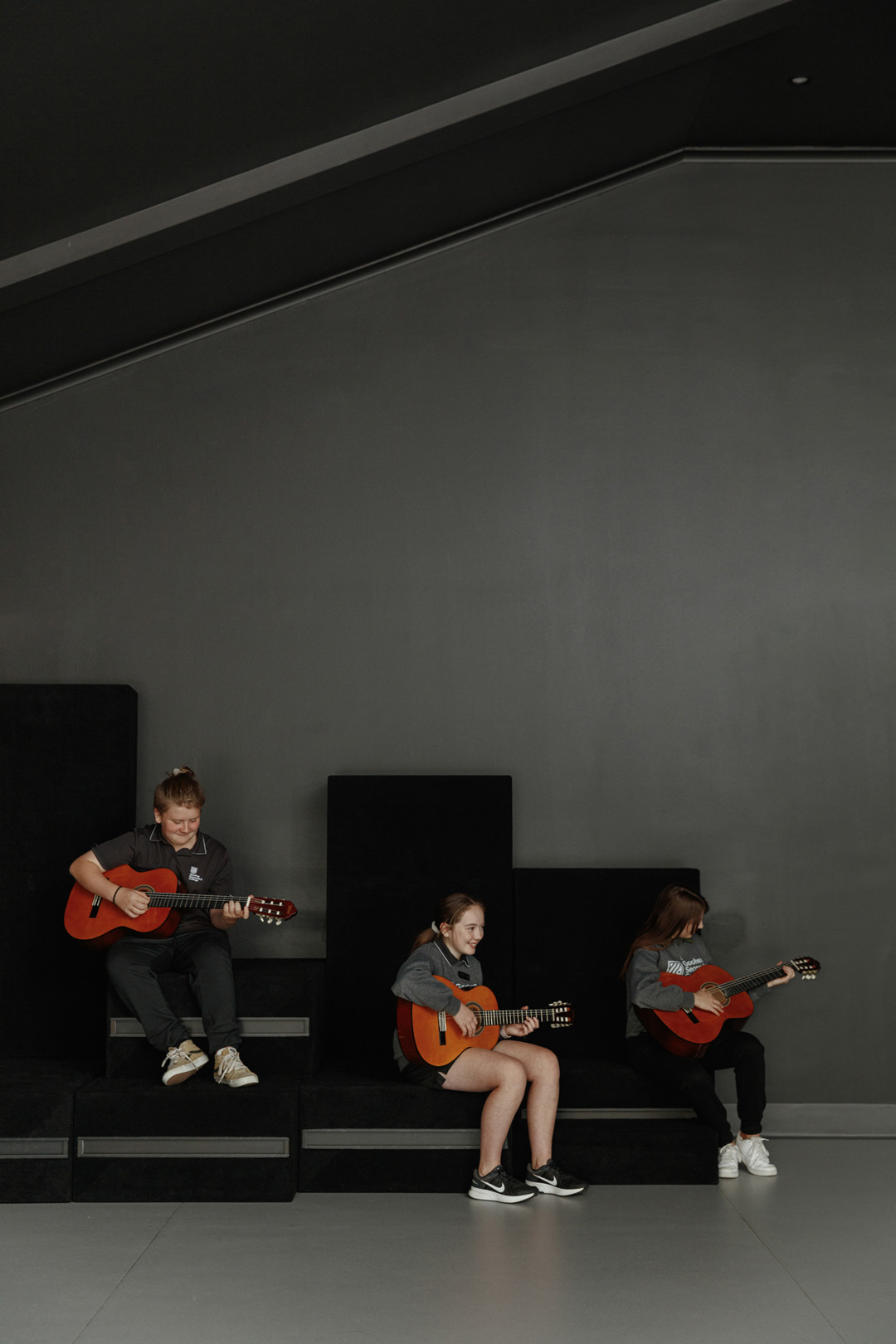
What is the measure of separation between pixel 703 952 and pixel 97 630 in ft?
10.3

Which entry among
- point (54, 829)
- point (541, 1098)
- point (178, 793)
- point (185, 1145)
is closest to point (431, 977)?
point (541, 1098)

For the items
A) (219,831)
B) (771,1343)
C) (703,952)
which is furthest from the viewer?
(219,831)

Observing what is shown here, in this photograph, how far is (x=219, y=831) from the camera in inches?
224

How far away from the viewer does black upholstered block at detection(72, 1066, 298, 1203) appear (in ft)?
15.0

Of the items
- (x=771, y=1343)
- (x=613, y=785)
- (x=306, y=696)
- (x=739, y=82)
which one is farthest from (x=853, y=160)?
(x=771, y=1343)

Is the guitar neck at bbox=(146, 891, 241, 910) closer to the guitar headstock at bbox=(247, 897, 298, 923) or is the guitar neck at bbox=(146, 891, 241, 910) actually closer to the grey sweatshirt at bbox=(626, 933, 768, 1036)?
the guitar headstock at bbox=(247, 897, 298, 923)

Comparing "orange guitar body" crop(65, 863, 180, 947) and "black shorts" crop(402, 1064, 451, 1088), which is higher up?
"orange guitar body" crop(65, 863, 180, 947)

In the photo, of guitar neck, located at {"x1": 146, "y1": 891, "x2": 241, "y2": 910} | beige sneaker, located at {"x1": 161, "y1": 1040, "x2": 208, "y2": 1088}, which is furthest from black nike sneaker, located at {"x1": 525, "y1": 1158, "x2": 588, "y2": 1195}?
guitar neck, located at {"x1": 146, "y1": 891, "x2": 241, "y2": 910}

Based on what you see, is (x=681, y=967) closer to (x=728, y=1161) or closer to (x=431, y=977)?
(x=728, y=1161)

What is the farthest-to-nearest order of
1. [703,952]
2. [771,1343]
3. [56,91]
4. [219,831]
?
[219,831] → [703,952] → [56,91] → [771,1343]

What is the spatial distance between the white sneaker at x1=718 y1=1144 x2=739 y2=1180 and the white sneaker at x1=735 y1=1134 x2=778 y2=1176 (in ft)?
0.15

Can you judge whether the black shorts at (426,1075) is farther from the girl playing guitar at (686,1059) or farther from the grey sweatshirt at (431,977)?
the girl playing guitar at (686,1059)

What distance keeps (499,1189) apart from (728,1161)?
974 mm

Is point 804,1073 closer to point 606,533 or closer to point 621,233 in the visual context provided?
point 606,533
